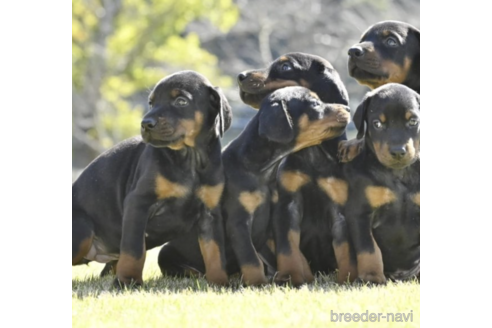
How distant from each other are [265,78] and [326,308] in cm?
191

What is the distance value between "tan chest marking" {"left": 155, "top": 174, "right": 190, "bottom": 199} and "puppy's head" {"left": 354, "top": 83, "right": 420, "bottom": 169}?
49.9 inches

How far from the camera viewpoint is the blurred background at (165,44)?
17.8 meters

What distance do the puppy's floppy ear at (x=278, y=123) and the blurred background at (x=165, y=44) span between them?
11794mm

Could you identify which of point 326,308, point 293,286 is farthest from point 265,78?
point 326,308

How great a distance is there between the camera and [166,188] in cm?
499

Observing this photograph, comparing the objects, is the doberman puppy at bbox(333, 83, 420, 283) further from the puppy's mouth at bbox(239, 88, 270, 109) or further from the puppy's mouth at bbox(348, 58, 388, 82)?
the puppy's mouth at bbox(239, 88, 270, 109)

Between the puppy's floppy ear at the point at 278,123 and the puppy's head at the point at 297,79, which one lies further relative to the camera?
the puppy's head at the point at 297,79

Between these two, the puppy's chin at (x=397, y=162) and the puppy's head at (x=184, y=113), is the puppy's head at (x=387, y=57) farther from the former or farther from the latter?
the puppy's head at (x=184, y=113)

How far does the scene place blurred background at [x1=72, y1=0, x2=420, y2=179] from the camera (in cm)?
1777

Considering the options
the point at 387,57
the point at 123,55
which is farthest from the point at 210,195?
the point at 123,55

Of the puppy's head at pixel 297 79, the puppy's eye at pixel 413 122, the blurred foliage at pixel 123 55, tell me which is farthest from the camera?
the blurred foliage at pixel 123 55

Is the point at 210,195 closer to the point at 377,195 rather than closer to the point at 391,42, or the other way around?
the point at 377,195

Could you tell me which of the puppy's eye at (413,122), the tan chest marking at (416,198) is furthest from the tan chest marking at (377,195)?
the puppy's eye at (413,122)

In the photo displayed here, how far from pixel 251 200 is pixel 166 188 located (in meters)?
0.56
